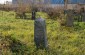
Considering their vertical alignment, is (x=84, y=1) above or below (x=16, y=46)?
below

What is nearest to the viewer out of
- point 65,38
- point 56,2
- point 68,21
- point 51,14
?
point 65,38

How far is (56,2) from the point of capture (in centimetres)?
4534

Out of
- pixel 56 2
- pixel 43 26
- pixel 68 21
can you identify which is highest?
pixel 43 26

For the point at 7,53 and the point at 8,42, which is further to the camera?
the point at 8,42

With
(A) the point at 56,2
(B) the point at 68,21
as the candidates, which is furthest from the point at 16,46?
(A) the point at 56,2

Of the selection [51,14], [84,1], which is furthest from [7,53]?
[84,1]

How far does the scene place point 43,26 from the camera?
314 inches

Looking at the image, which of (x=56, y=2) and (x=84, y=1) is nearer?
(x=84, y=1)

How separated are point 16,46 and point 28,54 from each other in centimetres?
51

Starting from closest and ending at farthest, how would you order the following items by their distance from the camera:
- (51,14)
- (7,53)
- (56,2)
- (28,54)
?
(7,53)
(28,54)
(51,14)
(56,2)

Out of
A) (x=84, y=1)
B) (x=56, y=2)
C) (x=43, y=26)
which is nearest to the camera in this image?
(x=43, y=26)

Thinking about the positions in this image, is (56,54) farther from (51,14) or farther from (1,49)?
(51,14)

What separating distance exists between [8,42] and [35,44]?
0.80 meters

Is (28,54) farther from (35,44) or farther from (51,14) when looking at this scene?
(51,14)
